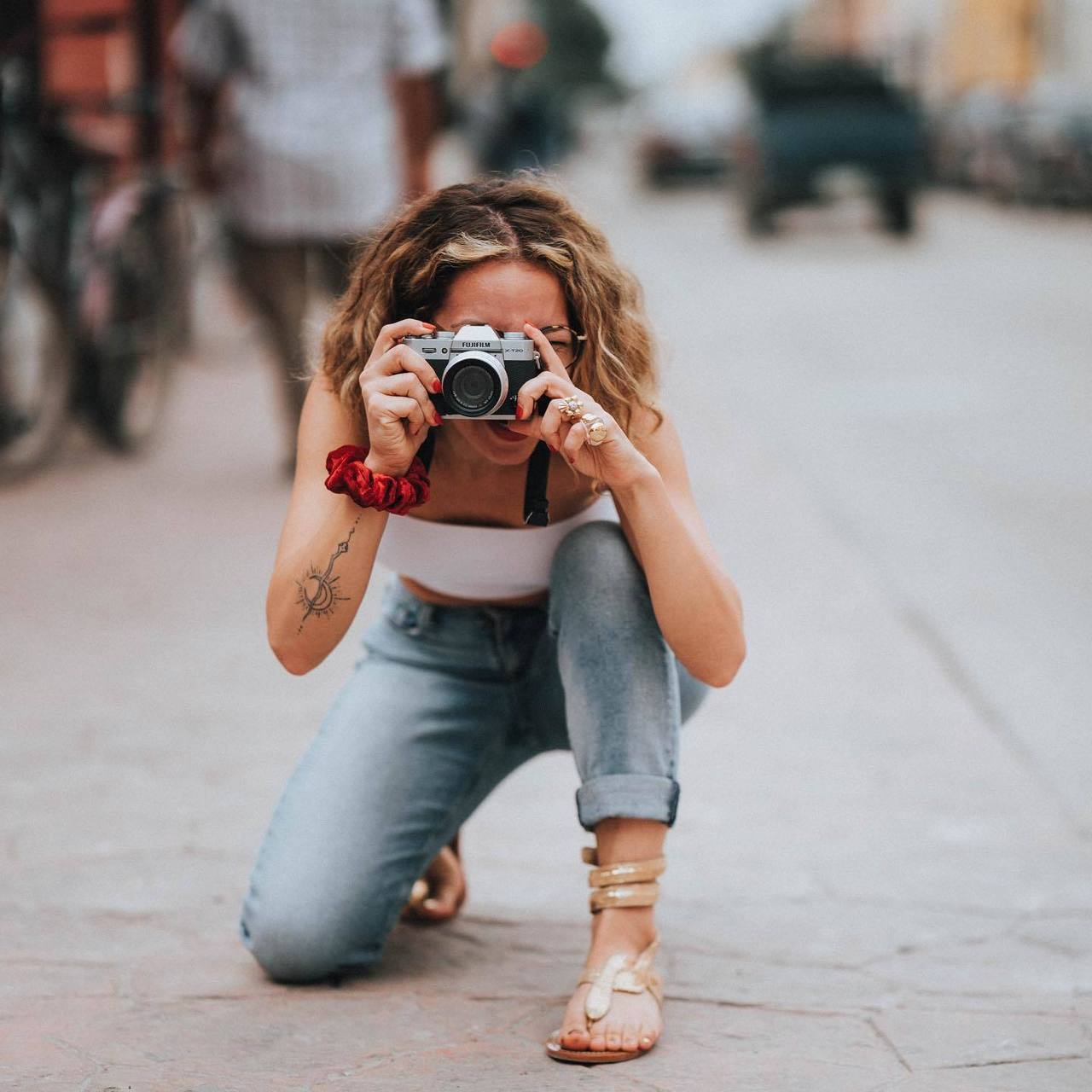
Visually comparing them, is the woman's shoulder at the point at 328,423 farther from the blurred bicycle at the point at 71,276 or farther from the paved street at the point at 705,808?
the blurred bicycle at the point at 71,276

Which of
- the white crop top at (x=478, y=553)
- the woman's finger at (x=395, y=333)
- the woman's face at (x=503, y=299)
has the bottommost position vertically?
Answer: the white crop top at (x=478, y=553)

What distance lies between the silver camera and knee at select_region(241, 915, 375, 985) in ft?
2.51

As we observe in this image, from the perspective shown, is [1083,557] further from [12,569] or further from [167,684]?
[12,569]

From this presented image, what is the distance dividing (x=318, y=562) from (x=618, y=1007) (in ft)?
2.37

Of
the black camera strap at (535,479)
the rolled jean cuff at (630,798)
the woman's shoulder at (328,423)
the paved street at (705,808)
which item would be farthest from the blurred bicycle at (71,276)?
the rolled jean cuff at (630,798)

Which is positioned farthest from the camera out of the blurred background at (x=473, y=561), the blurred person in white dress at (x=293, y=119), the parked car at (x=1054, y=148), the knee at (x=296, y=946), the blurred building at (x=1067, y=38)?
the blurred building at (x=1067, y=38)

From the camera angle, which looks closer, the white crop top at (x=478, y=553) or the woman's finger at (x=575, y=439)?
the woman's finger at (x=575, y=439)

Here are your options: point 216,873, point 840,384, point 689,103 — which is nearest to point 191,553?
point 216,873

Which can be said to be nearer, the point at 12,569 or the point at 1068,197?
the point at 12,569

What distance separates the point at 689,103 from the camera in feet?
97.7

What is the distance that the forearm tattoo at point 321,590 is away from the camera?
2.31m

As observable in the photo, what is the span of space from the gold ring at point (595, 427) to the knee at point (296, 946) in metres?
0.80

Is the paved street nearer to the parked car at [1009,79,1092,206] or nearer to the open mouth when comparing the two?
the open mouth

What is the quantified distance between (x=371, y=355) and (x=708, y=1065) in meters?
1.03
